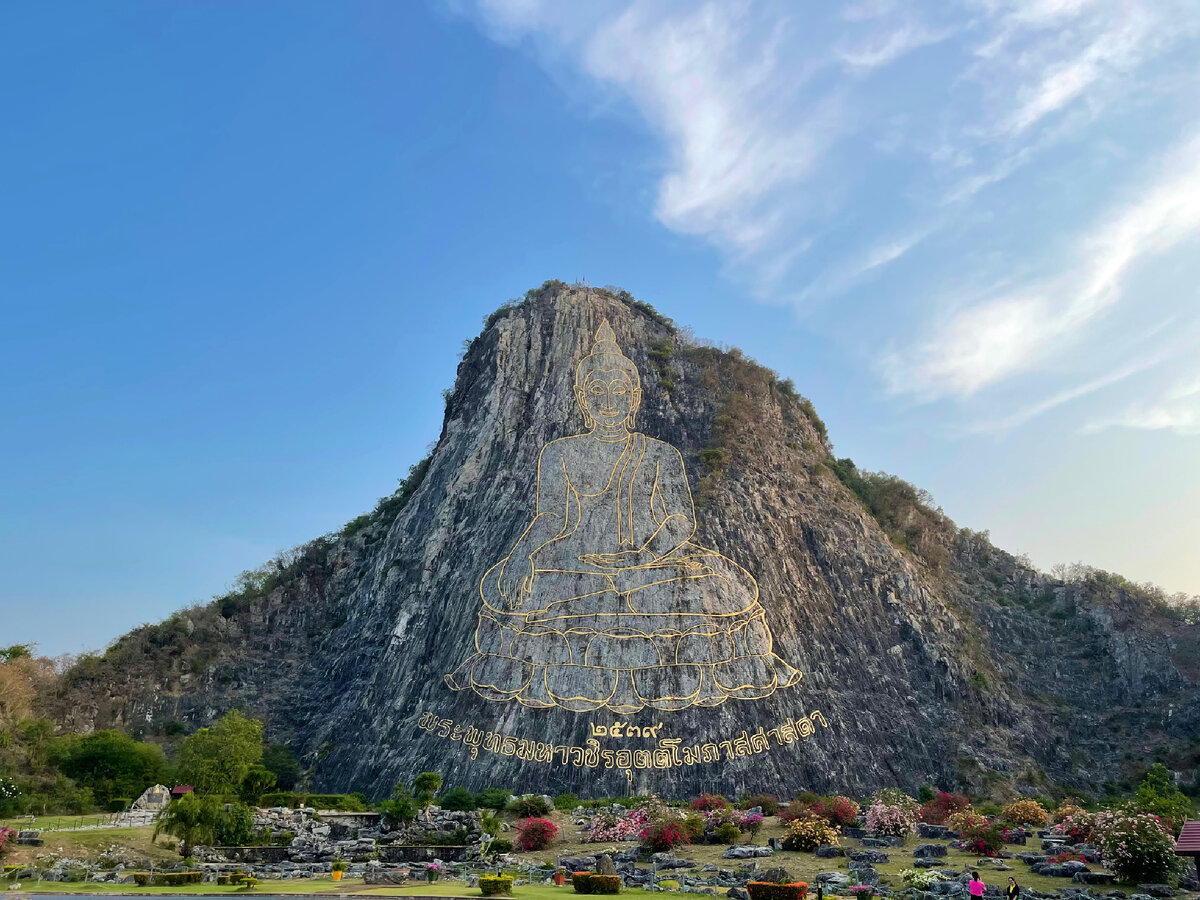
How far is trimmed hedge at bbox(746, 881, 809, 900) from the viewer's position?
1606 cm

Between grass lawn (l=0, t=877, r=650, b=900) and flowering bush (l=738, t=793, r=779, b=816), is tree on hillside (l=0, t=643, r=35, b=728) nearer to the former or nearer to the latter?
grass lawn (l=0, t=877, r=650, b=900)

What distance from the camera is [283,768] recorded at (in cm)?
3912

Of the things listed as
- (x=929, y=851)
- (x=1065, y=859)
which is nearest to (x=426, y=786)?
(x=929, y=851)

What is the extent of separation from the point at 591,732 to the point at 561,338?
78.4 feet

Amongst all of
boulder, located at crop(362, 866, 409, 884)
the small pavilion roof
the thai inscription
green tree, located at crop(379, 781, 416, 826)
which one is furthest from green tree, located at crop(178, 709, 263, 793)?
the small pavilion roof

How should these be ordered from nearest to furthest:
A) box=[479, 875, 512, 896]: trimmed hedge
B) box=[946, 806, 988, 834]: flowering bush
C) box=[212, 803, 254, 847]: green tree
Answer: box=[479, 875, 512, 896]: trimmed hedge, box=[946, 806, 988, 834]: flowering bush, box=[212, 803, 254, 847]: green tree

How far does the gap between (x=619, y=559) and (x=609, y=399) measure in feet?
30.3

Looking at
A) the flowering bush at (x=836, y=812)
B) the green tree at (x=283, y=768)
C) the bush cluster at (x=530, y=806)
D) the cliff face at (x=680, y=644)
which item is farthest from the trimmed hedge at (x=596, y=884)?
the green tree at (x=283, y=768)

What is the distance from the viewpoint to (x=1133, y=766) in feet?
124

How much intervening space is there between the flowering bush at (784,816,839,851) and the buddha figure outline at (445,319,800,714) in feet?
35.4

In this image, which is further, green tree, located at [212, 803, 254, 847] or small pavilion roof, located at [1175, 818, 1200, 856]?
green tree, located at [212, 803, 254, 847]

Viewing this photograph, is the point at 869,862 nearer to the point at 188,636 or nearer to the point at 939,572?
the point at 939,572

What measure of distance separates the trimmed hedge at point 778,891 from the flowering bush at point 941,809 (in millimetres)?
13594

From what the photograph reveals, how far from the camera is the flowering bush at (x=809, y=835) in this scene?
76.5ft
